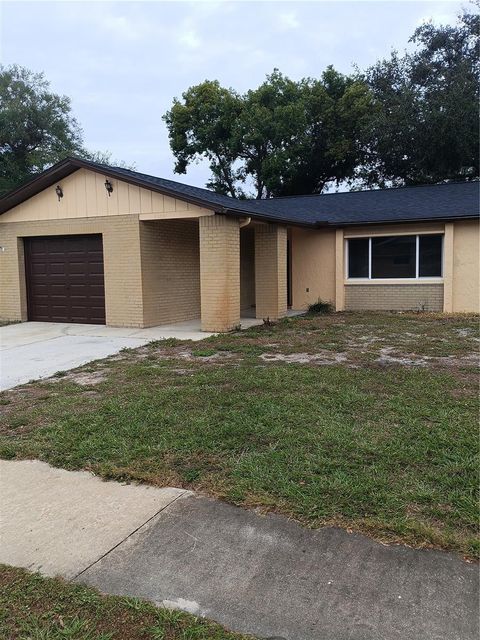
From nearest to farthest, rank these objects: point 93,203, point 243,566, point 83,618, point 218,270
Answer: point 83,618, point 243,566, point 218,270, point 93,203

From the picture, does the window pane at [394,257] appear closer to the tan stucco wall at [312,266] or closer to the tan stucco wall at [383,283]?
the tan stucco wall at [383,283]

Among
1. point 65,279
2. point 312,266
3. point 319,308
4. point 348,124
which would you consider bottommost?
point 319,308

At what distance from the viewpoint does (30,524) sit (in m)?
3.20

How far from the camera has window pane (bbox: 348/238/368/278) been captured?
49.5 ft

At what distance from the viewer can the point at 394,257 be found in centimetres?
1468

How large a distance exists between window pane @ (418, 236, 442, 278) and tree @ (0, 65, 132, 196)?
23.3 meters

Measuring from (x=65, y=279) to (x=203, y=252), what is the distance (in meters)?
4.12

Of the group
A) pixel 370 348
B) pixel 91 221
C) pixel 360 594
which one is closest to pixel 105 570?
pixel 360 594

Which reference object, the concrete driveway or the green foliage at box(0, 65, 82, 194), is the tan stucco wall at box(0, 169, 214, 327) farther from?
the green foliage at box(0, 65, 82, 194)

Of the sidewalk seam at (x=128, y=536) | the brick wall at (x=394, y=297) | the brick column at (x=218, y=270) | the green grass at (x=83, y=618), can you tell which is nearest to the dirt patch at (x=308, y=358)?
the brick column at (x=218, y=270)

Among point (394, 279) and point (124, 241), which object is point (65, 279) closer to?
point (124, 241)

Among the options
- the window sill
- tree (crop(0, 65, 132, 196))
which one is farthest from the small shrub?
tree (crop(0, 65, 132, 196))

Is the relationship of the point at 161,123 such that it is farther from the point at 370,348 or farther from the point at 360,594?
the point at 360,594

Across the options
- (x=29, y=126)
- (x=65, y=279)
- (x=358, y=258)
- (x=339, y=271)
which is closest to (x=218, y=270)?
(x=65, y=279)
